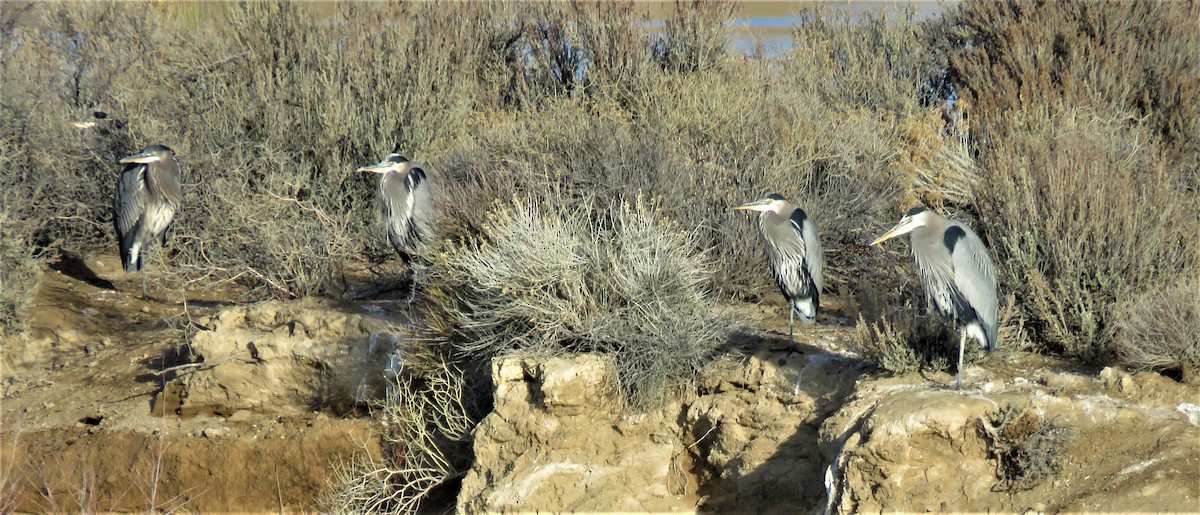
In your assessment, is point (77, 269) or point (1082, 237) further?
point (77, 269)

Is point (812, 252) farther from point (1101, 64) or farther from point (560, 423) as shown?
point (1101, 64)

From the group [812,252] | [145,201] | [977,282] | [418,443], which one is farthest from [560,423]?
[145,201]

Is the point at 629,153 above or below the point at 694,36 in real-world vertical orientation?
below

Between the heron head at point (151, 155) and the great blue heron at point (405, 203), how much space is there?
77.2 inches

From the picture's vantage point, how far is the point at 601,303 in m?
5.89

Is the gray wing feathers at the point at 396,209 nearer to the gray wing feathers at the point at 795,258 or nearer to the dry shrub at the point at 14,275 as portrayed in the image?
the dry shrub at the point at 14,275

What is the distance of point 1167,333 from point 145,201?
708cm

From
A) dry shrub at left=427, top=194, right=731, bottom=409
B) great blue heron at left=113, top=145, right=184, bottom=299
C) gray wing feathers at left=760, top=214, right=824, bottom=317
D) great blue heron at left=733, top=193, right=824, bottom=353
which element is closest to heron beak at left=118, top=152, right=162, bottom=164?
great blue heron at left=113, top=145, right=184, bottom=299

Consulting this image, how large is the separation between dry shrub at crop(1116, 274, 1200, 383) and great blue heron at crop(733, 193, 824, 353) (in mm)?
1593

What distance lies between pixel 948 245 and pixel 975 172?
2.92 m

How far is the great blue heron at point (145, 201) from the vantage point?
830cm

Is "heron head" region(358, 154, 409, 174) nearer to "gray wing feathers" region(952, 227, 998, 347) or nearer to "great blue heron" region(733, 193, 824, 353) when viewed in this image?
"great blue heron" region(733, 193, 824, 353)

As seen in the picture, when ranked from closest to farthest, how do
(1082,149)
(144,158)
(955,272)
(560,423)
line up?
(955,272) < (560,423) < (1082,149) < (144,158)

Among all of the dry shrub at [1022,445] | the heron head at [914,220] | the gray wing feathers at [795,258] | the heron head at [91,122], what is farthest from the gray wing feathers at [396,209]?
the dry shrub at [1022,445]
